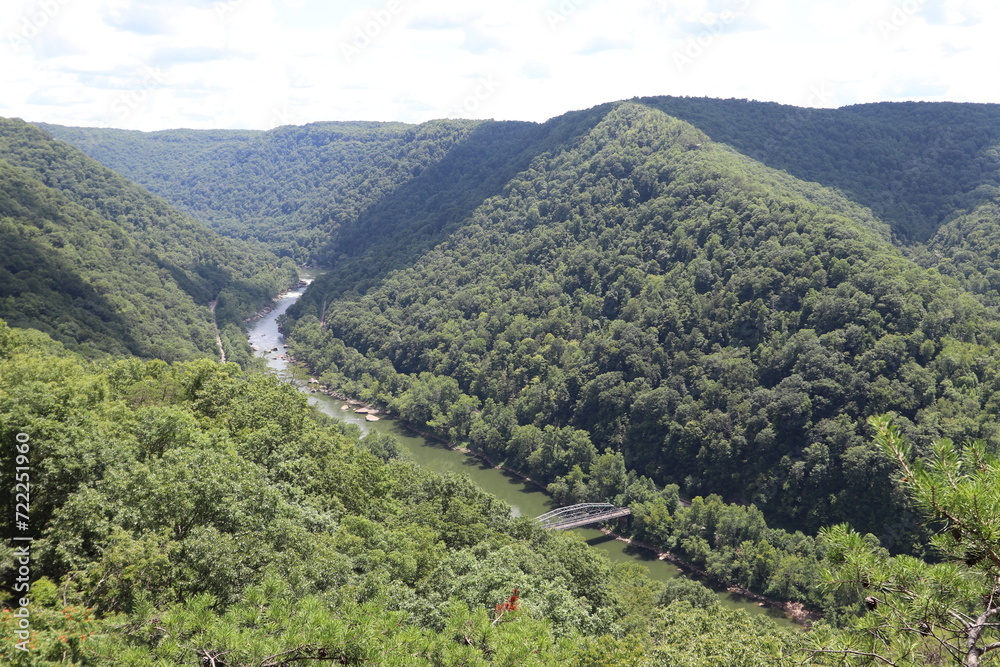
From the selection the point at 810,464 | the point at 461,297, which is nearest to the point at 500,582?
the point at 810,464

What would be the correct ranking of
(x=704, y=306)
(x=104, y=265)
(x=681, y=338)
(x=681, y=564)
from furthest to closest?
(x=104, y=265), (x=704, y=306), (x=681, y=338), (x=681, y=564)

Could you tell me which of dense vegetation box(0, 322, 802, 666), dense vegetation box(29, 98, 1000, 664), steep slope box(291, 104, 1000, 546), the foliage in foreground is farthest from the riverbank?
the foliage in foreground

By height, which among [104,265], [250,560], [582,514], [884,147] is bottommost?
[582,514]

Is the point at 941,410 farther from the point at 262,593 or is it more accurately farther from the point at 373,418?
the point at 373,418

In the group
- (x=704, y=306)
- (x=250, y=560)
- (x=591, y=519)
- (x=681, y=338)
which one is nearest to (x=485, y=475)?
(x=591, y=519)

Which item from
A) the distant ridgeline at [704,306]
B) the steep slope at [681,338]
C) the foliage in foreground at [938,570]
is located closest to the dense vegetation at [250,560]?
the foliage in foreground at [938,570]

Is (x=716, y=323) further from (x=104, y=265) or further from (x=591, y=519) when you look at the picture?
(x=104, y=265)

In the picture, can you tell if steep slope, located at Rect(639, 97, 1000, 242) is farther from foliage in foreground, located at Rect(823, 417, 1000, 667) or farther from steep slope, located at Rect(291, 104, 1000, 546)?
foliage in foreground, located at Rect(823, 417, 1000, 667)
